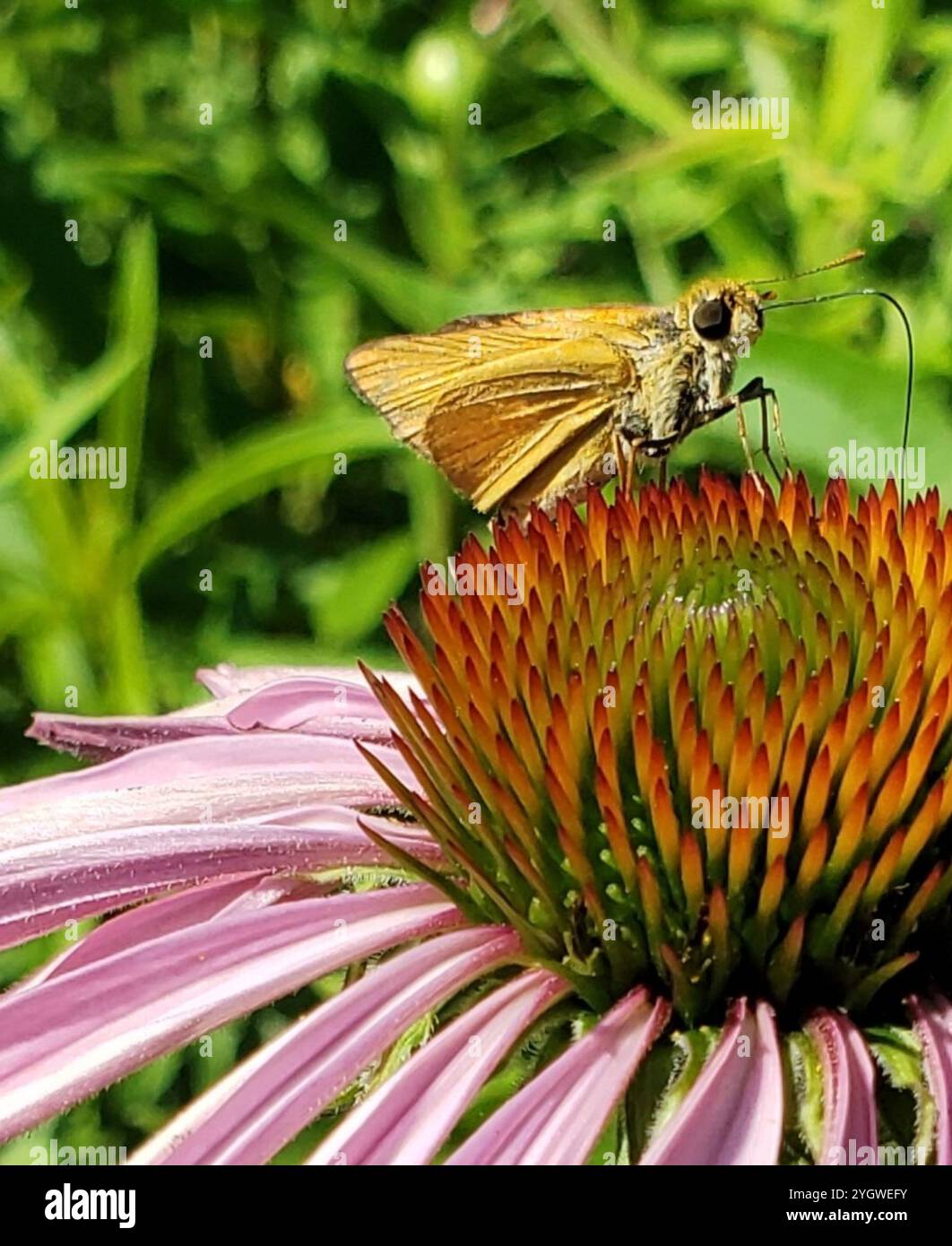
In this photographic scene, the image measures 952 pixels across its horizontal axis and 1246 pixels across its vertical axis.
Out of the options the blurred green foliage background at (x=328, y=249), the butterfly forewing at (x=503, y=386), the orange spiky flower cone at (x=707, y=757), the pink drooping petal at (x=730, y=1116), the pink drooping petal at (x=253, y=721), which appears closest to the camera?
the pink drooping petal at (x=730, y=1116)

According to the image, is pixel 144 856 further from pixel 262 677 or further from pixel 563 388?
pixel 563 388

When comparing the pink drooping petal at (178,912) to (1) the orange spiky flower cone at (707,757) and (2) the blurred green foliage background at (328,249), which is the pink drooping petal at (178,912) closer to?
(1) the orange spiky flower cone at (707,757)

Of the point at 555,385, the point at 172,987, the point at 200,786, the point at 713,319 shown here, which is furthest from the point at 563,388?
the point at 172,987

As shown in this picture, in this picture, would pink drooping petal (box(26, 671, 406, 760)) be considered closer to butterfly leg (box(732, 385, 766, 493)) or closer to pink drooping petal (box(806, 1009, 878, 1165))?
butterfly leg (box(732, 385, 766, 493))

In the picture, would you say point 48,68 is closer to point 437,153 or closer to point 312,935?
point 437,153

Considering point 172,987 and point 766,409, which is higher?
point 766,409

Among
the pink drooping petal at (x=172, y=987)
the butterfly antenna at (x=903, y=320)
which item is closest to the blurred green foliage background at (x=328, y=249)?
the butterfly antenna at (x=903, y=320)

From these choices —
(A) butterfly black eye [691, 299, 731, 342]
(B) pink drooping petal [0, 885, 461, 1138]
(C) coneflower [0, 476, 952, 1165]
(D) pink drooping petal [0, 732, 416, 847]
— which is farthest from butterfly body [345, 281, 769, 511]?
(B) pink drooping petal [0, 885, 461, 1138]
